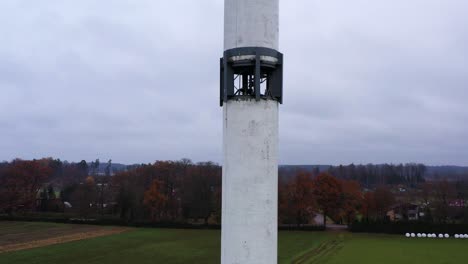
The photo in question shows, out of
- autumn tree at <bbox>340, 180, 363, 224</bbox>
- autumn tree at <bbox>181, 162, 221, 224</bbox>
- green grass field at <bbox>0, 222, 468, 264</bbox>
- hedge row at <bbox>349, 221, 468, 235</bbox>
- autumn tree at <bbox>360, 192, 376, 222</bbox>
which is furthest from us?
autumn tree at <bbox>360, 192, 376, 222</bbox>

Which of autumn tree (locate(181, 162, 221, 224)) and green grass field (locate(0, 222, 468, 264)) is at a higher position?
autumn tree (locate(181, 162, 221, 224))

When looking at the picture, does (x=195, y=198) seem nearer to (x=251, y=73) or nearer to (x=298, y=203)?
(x=298, y=203)

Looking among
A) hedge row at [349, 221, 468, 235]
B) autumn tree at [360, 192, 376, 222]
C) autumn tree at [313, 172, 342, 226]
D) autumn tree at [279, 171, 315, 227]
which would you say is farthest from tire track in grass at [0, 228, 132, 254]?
autumn tree at [360, 192, 376, 222]

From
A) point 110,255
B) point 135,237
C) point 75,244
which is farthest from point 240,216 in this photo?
point 135,237

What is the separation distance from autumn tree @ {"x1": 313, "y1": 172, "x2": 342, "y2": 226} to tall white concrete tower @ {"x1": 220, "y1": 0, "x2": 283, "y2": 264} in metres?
53.6

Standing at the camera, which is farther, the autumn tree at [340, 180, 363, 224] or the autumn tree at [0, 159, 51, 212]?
the autumn tree at [0, 159, 51, 212]

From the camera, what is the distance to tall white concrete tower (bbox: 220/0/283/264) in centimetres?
1169

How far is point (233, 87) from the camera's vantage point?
39.8ft

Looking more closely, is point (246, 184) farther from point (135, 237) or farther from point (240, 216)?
point (135, 237)

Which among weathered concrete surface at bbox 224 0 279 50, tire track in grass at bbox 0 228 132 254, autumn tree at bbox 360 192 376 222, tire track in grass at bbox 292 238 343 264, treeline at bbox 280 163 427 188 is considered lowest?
tire track in grass at bbox 0 228 132 254

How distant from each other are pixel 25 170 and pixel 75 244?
1645 inches

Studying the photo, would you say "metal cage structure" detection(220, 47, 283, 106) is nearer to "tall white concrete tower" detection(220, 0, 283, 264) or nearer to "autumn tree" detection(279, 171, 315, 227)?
"tall white concrete tower" detection(220, 0, 283, 264)

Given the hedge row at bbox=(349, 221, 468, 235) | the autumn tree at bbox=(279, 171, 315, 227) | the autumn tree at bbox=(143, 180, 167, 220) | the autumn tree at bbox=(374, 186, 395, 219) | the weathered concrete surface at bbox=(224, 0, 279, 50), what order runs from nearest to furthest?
the weathered concrete surface at bbox=(224, 0, 279, 50)
the hedge row at bbox=(349, 221, 468, 235)
the autumn tree at bbox=(279, 171, 315, 227)
the autumn tree at bbox=(374, 186, 395, 219)
the autumn tree at bbox=(143, 180, 167, 220)

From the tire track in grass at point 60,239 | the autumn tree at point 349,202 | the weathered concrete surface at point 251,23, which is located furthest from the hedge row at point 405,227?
the weathered concrete surface at point 251,23
